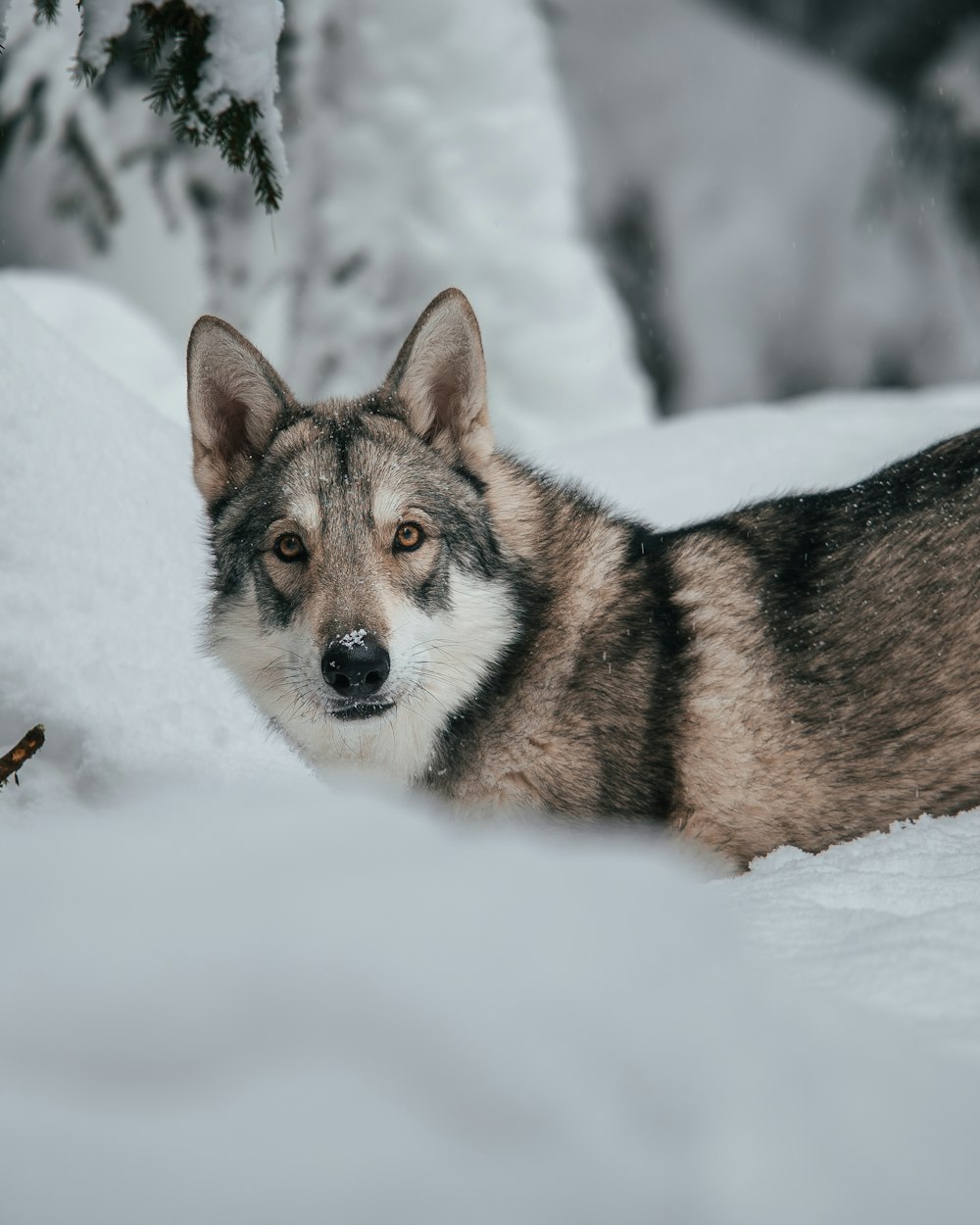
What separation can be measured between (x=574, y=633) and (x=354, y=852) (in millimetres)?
1087

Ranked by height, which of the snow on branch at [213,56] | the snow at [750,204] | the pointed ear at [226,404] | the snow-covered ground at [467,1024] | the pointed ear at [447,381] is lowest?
the snow-covered ground at [467,1024]

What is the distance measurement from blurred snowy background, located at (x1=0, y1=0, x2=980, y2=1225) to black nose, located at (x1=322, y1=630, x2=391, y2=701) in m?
0.33

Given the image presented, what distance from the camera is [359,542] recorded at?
3.05m

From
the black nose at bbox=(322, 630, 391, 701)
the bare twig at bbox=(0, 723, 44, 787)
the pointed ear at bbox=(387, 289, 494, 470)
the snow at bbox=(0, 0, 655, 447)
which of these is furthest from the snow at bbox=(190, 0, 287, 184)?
the snow at bbox=(0, 0, 655, 447)

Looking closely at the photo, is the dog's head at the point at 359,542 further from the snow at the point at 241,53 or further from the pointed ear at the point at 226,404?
the snow at the point at 241,53

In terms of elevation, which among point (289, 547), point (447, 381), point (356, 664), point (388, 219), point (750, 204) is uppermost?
point (750, 204)

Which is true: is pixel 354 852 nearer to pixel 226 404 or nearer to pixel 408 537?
pixel 408 537

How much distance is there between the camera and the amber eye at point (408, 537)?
3100 millimetres

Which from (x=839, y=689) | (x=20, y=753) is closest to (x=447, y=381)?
(x=839, y=689)

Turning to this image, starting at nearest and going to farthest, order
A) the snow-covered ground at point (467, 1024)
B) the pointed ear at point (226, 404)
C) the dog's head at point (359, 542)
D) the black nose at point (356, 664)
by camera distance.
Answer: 1. the snow-covered ground at point (467, 1024)
2. the black nose at point (356, 664)
3. the dog's head at point (359, 542)
4. the pointed ear at point (226, 404)

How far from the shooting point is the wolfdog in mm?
3002

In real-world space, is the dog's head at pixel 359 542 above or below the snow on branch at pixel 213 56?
below

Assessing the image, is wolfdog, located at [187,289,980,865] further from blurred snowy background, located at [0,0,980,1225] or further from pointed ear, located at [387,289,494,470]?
blurred snowy background, located at [0,0,980,1225]

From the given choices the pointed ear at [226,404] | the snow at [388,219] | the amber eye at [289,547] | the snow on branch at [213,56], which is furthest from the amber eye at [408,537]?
the snow at [388,219]
